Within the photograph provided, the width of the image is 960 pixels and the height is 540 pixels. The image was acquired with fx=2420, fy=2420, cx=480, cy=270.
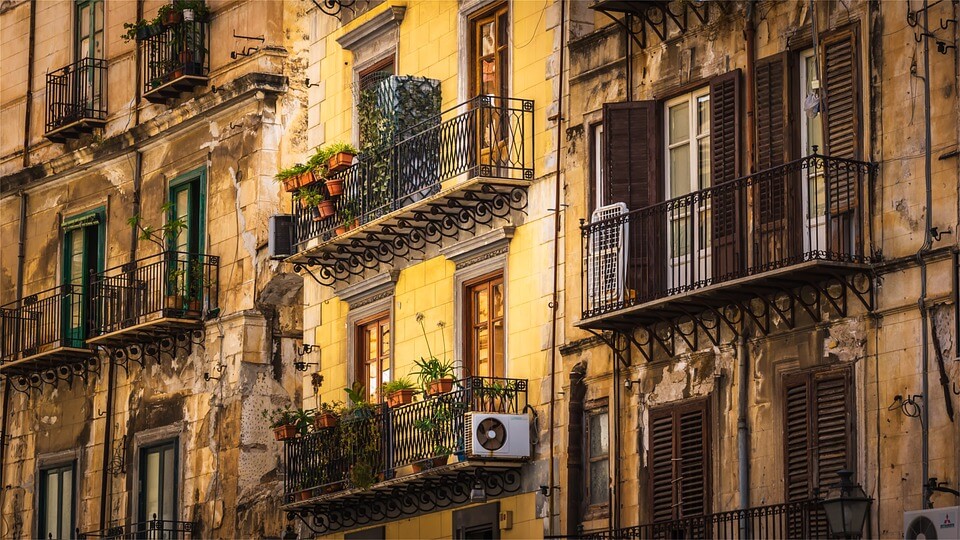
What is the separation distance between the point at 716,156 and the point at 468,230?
16.5 feet

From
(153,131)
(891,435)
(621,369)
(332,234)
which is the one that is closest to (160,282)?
(153,131)

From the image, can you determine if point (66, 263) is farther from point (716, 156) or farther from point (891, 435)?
point (891, 435)

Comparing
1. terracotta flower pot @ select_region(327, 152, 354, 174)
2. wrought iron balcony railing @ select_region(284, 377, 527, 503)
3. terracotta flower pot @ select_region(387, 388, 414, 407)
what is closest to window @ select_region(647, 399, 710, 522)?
wrought iron balcony railing @ select_region(284, 377, 527, 503)

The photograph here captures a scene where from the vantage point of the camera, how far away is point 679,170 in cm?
2647

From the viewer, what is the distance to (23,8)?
41.5 metres

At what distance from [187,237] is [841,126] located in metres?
14.9

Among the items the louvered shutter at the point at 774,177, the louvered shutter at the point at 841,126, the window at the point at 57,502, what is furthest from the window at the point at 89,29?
the louvered shutter at the point at 841,126

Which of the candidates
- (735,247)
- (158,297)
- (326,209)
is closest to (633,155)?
(735,247)

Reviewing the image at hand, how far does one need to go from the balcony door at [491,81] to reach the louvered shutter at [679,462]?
4413mm

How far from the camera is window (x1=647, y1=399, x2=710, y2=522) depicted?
25281 mm

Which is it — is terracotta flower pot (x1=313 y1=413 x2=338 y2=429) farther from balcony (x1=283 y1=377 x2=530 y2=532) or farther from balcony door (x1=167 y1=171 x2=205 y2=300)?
balcony door (x1=167 y1=171 x2=205 y2=300)

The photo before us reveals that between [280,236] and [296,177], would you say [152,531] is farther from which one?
[296,177]

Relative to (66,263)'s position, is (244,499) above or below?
below

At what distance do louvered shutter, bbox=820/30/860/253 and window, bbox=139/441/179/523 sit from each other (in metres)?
14.7
